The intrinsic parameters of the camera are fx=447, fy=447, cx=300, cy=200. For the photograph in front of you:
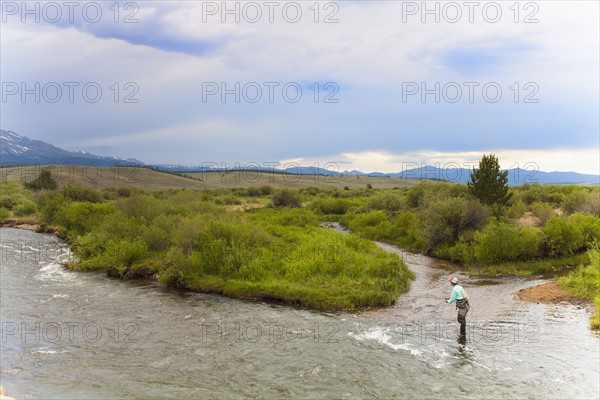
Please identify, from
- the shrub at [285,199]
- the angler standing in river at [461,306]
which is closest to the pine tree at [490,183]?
the angler standing in river at [461,306]

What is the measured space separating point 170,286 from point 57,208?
1453 inches

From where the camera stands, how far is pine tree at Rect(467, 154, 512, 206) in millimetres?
42906

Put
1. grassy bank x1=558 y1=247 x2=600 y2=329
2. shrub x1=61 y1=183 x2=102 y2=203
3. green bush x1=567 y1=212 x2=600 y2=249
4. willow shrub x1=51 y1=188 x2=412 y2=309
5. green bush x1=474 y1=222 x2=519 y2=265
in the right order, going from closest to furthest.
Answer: grassy bank x1=558 y1=247 x2=600 y2=329 → willow shrub x1=51 y1=188 x2=412 y2=309 → green bush x1=474 y1=222 x2=519 y2=265 → green bush x1=567 y1=212 x2=600 y2=249 → shrub x1=61 y1=183 x2=102 y2=203

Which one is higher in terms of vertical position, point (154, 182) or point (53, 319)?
point (154, 182)

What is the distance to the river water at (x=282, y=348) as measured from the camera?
13203 mm

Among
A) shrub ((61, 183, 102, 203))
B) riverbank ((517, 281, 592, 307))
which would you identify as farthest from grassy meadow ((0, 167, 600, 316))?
shrub ((61, 183, 102, 203))

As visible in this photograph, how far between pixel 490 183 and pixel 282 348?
33.6 meters

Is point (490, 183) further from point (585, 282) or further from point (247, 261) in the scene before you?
point (247, 261)

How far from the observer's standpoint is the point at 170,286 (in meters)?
25.9

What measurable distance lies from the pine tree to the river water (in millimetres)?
20052

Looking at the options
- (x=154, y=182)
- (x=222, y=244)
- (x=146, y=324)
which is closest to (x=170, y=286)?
(x=222, y=244)

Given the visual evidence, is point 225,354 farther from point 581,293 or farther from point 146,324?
point 581,293

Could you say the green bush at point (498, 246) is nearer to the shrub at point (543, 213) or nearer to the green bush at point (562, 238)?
the green bush at point (562, 238)

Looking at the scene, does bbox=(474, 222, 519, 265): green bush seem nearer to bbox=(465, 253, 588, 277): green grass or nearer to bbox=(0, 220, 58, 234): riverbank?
bbox=(465, 253, 588, 277): green grass
